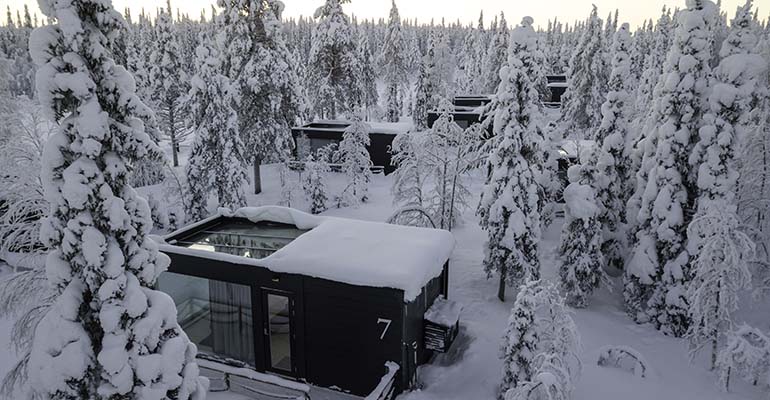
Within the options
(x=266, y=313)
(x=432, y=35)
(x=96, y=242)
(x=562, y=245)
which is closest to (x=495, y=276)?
(x=562, y=245)

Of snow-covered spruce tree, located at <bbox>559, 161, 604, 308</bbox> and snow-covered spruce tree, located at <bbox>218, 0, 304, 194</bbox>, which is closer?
snow-covered spruce tree, located at <bbox>559, 161, 604, 308</bbox>

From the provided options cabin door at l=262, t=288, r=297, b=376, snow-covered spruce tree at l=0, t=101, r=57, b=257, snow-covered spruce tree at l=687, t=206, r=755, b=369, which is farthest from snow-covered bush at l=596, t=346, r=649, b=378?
snow-covered spruce tree at l=0, t=101, r=57, b=257

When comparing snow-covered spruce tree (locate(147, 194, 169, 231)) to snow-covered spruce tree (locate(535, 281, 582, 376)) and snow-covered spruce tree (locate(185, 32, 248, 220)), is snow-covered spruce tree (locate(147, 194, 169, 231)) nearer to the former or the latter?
snow-covered spruce tree (locate(185, 32, 248, 220))

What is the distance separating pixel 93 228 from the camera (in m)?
6.90

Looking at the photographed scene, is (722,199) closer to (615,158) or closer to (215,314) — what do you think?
(615,158)

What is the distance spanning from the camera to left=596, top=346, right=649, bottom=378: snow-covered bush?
13.4 meters

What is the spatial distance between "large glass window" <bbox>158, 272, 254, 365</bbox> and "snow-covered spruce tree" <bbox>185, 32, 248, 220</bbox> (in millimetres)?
11708

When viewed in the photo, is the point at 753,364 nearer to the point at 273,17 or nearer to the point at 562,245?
the point at 562,245

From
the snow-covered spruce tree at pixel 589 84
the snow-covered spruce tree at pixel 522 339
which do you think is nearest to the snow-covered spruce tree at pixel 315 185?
the snow-covered spruce tree at pixel 522 339

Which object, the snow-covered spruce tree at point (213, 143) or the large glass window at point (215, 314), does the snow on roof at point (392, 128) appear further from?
the large glass window at point (215, 314)

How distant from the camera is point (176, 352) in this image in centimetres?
762

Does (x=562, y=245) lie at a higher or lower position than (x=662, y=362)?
higher

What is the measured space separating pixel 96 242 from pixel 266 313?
229 inches

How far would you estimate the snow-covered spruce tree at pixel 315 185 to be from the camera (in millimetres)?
27047
